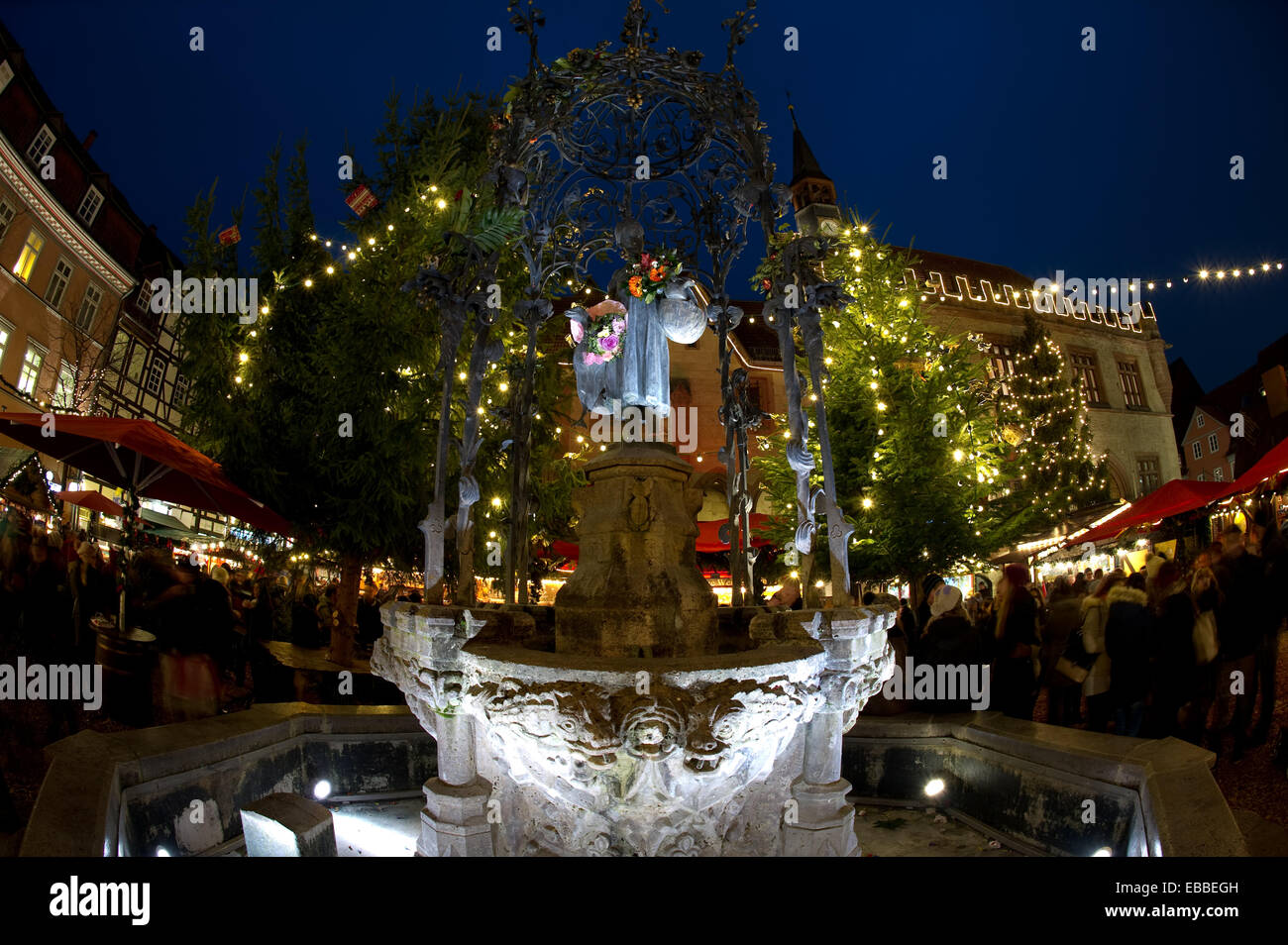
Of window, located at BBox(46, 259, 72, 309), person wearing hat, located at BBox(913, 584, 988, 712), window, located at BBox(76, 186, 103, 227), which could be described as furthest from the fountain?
window, located at BBox(76, 186, 103, 227)

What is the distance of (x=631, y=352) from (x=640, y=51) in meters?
2.56

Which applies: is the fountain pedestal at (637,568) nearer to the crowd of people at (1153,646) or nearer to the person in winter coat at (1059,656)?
the crowd of people at (1153,646)

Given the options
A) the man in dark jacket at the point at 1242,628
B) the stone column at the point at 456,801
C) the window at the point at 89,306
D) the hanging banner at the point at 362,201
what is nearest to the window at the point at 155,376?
the window at the point at 89,306

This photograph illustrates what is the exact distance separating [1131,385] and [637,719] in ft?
138

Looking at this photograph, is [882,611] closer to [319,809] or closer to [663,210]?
[319,809]

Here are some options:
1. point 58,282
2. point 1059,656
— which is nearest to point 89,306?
point 58,282

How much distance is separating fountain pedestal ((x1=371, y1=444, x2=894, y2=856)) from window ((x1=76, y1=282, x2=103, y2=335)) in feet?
92.2

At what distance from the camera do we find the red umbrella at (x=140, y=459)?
272 inches

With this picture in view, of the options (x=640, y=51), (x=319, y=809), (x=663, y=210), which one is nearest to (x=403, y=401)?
(x=663, y=210)

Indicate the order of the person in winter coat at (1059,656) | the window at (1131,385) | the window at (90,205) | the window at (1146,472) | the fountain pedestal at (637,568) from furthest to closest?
the window at (1131,385) → the window at (1146,472) → the window at (90,205) → the person in winter coat at (1059,656) → the fountain pedestal at (637,568)

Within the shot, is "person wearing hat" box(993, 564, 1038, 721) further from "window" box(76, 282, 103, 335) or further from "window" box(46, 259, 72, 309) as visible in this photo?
"window" box(76, 282, 103, 335)

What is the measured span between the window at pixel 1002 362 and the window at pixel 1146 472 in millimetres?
9178

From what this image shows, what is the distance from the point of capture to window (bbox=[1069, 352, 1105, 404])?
1359 inches
